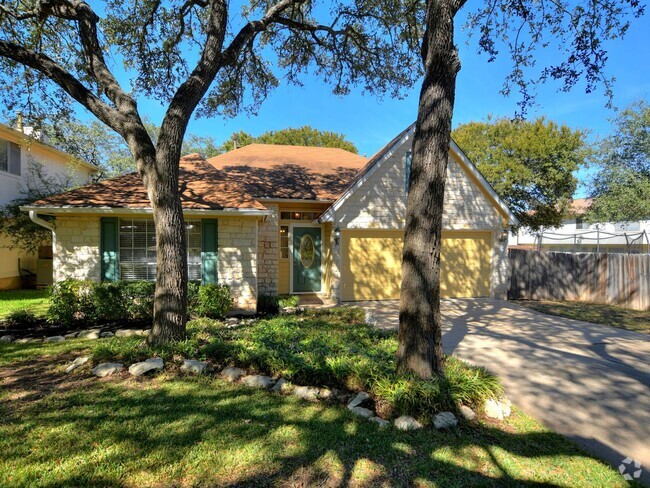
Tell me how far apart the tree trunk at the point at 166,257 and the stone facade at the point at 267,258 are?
5857 mm

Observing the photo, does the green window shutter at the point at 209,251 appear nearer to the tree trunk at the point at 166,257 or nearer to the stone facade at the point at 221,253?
the stone facade at the point at 221,253

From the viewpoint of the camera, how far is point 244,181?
1256cm

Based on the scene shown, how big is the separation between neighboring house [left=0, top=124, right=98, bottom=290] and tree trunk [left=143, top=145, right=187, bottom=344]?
32.8ft

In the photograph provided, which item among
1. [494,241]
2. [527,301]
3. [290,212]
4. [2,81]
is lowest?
[527,301]

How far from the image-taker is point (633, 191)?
18.4 m

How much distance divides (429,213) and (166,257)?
4201 mm

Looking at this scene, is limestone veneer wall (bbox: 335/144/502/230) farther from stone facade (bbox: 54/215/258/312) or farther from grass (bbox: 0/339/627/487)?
grass (bbox: 0/339/627/487)

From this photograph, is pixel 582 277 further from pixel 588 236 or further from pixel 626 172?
pixel 588 236

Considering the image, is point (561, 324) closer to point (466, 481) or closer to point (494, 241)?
point (494, 241)

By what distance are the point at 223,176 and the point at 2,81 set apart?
5855 millimetres

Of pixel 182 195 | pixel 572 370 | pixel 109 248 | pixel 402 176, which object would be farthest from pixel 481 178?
pixel 109 248

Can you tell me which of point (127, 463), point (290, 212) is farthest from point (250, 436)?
point (290, 212)

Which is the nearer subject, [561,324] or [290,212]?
[561,324]

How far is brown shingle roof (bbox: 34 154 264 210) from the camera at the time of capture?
8773 millimetres
